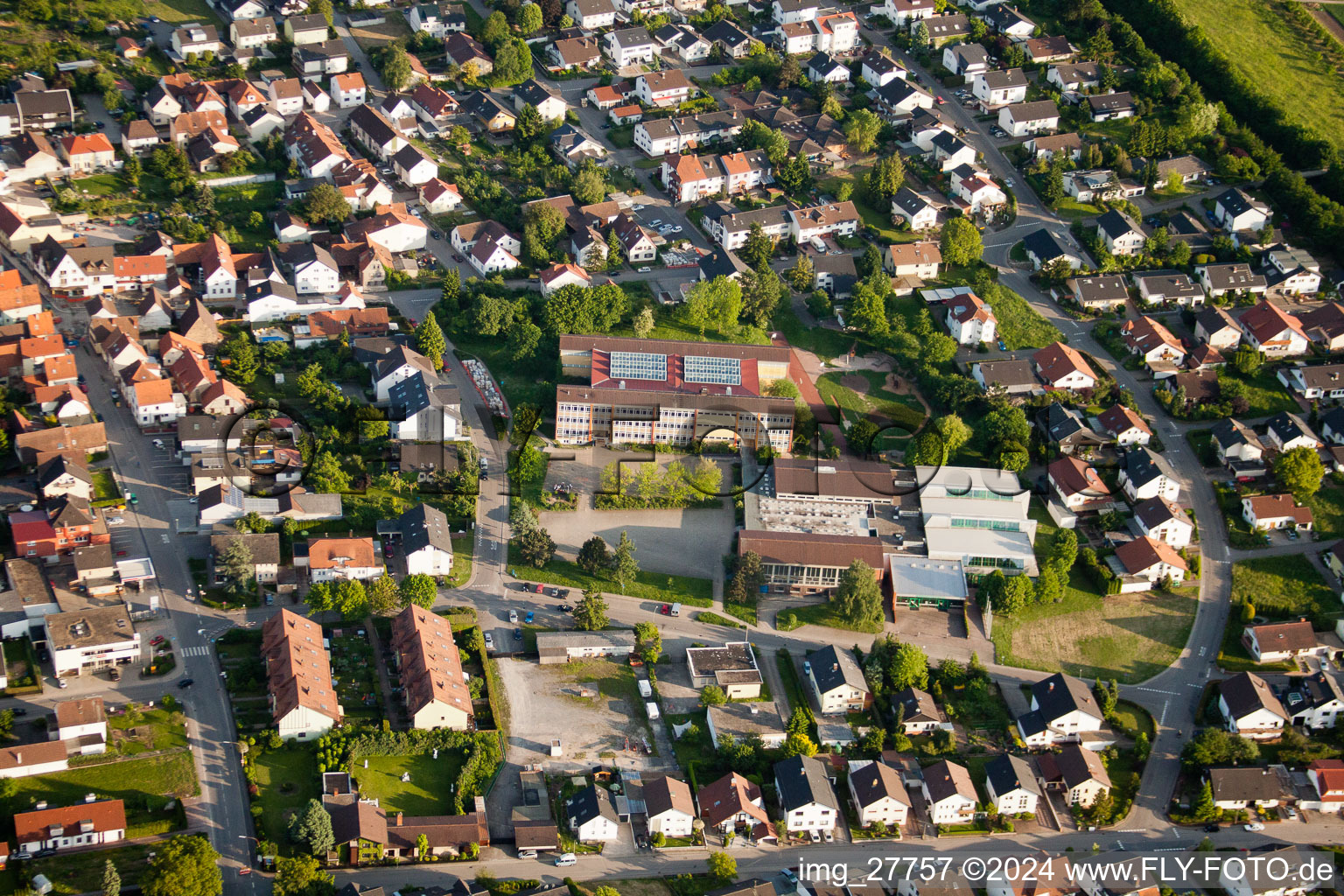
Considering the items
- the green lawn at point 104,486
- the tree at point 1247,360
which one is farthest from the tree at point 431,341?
the tree at point 1247,360

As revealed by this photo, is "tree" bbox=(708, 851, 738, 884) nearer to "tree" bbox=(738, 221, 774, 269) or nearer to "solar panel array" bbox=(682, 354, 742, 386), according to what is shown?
"solar panel array" bbox=(682, 354, 742, 386)

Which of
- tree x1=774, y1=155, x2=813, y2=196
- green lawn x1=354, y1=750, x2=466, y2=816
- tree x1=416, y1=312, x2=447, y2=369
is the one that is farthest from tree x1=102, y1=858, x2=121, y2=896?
tree x1=774, y1=155, x2=813, y2=196

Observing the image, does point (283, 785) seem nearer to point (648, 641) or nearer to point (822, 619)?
point (648, 641)

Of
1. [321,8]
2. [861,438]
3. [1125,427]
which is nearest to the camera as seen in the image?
[861,438]

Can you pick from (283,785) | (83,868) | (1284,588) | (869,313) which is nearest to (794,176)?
(869,313)

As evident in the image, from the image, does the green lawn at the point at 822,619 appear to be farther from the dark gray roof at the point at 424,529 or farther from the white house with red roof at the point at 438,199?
the white house with red roof at the point at 438,199

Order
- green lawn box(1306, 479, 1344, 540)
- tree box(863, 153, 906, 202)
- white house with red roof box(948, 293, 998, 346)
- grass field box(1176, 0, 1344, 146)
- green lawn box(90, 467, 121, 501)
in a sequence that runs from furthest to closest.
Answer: grass field box(1176, 0, 1344, 146), tree box(863, 153, 906, 202), white house with red roof box(948, 293, 998, 346), green lawn box(1306, 479, 1344, 540), green lawn box(90, 467, 121, 501)
